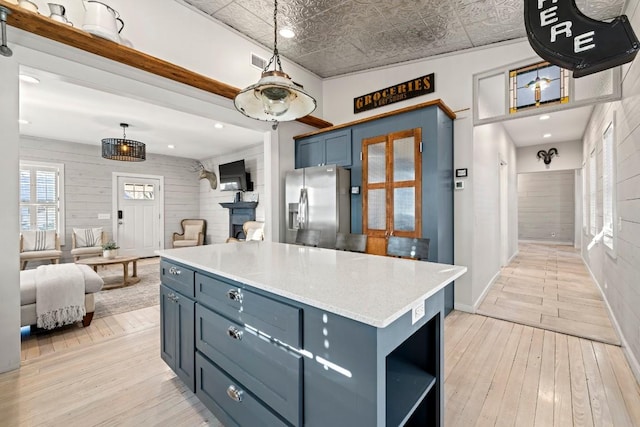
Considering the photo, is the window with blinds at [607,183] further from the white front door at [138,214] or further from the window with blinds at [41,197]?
the window with blinds at [41,197]

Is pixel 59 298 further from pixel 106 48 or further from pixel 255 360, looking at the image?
pixel 255 360

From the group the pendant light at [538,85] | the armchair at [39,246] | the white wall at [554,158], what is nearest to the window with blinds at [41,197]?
the armchair at [39,246]

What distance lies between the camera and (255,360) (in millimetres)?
1294

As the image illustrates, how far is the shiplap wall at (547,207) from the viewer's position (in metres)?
8.79

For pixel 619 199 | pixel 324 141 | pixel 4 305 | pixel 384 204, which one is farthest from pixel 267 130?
pixel 619 199

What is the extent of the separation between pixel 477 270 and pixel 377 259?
2.35 meters

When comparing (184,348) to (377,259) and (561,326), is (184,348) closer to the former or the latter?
(377,259)

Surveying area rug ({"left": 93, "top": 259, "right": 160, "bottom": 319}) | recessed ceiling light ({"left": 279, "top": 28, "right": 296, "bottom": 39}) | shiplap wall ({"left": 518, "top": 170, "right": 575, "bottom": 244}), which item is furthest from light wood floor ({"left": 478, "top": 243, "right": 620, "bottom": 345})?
area rug ({"left": 93, "top": 259, "right": 160, "bottom": 319})

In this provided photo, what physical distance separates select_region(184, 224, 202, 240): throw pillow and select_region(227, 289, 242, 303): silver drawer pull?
664 centimetres

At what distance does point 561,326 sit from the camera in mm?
2920

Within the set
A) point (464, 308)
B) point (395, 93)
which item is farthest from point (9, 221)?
point (464, 308)

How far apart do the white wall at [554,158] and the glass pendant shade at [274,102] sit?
8.20 meters

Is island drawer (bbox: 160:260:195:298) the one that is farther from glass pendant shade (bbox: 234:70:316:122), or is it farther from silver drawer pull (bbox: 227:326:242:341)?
glass pendant shade (bbox: 234:70:316:122)

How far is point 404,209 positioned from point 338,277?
7.14 feet
